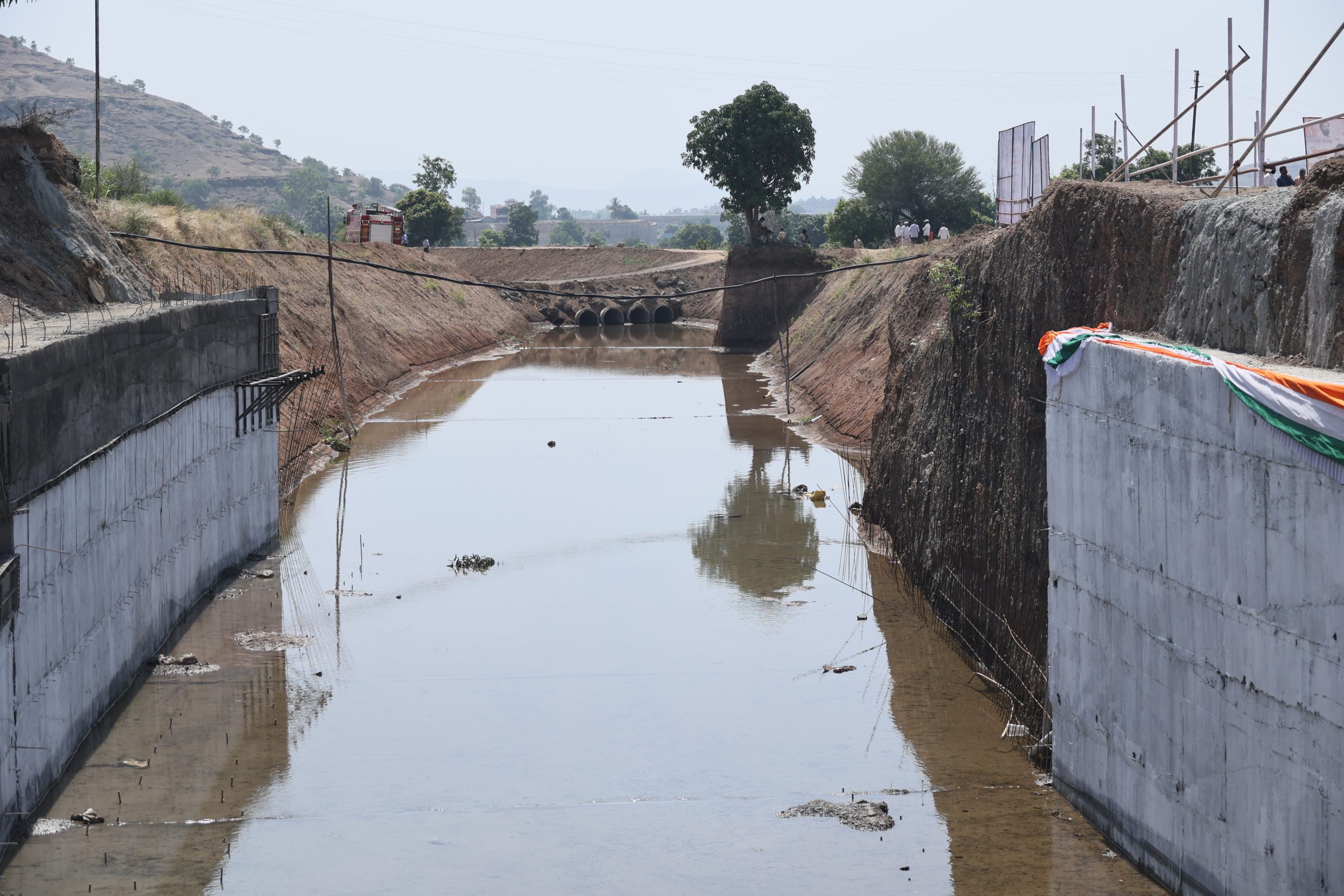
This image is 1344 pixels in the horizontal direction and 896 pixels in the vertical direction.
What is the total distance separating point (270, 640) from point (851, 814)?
9020 mm

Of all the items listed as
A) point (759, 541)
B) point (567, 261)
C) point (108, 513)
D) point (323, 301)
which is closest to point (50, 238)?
point (108, 513)

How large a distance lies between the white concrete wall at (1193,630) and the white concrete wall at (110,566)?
9484 mm

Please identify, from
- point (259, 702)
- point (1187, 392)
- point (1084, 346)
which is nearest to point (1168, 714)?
point (1187, 392)

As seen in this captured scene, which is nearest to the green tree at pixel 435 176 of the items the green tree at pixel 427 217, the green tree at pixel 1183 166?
the green tree at pixel 427 217

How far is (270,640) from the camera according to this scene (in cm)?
1753

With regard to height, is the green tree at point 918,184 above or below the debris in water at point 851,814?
above

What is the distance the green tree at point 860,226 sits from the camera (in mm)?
79188

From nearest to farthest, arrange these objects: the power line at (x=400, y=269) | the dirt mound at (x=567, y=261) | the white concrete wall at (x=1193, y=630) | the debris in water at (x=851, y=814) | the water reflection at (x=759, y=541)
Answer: the white concrete wall at (x=1193, y=630), the debris in water at (x=851, y=814), the water reflection at (x=759, y=541), the power line at (x=400, y=269), the dirt mound at (x=567, y=261)

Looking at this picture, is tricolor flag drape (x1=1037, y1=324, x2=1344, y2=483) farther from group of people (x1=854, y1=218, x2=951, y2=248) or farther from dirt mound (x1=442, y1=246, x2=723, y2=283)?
dirt mound (x1=442, y1=246, x2=723, y2=283)

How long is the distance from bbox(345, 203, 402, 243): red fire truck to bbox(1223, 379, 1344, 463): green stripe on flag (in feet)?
218

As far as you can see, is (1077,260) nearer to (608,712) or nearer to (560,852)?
(608,712)

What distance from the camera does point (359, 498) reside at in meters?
27.1

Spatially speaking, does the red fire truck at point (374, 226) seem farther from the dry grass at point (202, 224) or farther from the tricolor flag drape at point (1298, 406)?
the tricolor flag drape at point (1298, 406)

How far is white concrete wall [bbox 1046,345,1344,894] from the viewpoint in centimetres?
808
